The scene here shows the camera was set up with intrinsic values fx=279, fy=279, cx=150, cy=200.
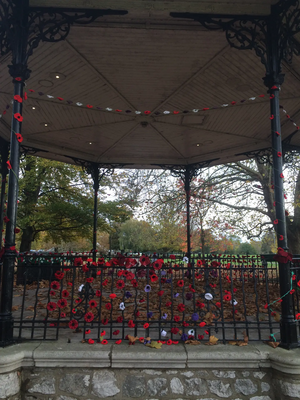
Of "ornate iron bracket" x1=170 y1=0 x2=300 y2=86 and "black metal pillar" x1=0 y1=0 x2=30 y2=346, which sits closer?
"black metal pillar" x1=0 y1=0 x2=30 y2=346

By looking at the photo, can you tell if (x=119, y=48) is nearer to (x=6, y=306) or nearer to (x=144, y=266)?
(x=144, y=266)

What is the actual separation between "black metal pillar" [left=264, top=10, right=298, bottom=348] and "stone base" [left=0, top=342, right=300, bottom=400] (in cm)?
30

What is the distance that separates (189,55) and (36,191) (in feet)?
27.9

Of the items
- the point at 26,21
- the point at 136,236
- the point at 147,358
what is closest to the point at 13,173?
the point at 26,21

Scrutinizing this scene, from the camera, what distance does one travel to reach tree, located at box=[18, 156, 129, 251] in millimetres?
9969

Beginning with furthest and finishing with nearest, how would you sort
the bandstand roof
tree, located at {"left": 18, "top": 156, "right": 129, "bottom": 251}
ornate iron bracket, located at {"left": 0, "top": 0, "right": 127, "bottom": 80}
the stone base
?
tree, located at {"left": 18, "top": 156, "right": 129, "bottom": 251}, the bandstand roof, ornate iron bracket, located at {"left": 0, "top": 0, "right": 127, "bottom": 80}, the stone base

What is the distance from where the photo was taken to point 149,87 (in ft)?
17.8

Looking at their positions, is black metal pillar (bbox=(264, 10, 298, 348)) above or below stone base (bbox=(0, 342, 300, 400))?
above

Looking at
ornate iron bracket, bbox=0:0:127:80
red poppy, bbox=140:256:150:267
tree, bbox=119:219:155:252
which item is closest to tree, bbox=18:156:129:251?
ornate iron bracket, bbox=0:0:127:80

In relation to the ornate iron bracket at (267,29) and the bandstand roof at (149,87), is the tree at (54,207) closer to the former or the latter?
the bandstand roof at (149,87)

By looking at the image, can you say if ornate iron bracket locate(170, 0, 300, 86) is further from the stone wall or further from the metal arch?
the stone wall

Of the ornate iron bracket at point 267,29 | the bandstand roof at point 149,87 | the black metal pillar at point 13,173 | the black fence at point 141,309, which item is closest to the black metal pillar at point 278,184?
the ornate iron bracket at point 267,29

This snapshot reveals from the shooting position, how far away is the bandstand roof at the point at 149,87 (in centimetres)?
388

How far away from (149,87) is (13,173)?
3214 mm
